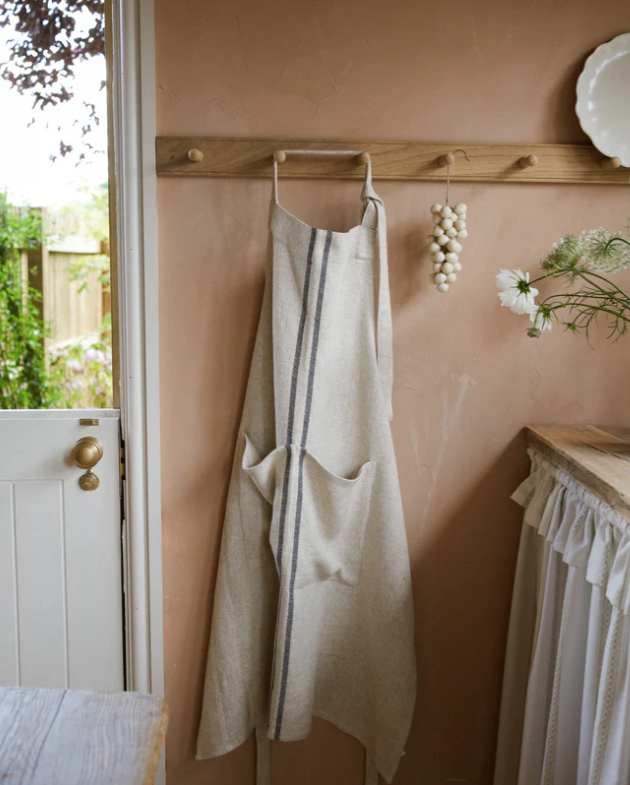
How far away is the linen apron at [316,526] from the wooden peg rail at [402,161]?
0.31ft

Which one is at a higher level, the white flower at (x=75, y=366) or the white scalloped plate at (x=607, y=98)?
the white scalloped plate at (x=607, y=98)

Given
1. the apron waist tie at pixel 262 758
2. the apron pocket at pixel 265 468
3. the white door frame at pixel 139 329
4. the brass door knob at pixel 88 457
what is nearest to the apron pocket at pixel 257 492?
the apron pocket at pixel 265 468

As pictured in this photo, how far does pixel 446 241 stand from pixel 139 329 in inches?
26.3

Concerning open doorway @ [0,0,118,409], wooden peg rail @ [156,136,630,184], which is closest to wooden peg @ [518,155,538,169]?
wooden peg rail @ [156,136,630,184]

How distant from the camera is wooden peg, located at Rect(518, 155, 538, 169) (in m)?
1.30

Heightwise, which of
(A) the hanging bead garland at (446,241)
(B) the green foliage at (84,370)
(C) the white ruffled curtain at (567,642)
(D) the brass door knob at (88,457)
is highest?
(A) the hanging bead garland at (446,241)

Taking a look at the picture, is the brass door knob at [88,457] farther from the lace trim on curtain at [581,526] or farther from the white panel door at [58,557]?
the lace trim on curtain at [581,526]

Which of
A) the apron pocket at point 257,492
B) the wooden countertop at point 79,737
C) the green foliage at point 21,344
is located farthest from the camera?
the green foliage at point 21,344

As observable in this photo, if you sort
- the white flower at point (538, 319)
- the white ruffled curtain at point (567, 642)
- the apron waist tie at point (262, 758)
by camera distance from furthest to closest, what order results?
the apron waist tie at point (262, 758) < the white flower at point (538, 319) < the white ruffled curtain at point (567, 642)

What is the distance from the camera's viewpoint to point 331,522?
1328 millimetres

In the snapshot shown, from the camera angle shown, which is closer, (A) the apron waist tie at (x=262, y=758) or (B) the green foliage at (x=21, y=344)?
(A) the apron waist tie at (x=262, y=758)

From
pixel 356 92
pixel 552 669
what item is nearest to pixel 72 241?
pixel 356 92

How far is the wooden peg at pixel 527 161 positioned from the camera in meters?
1.30

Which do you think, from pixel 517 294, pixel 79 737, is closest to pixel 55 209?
pixel 517 294
